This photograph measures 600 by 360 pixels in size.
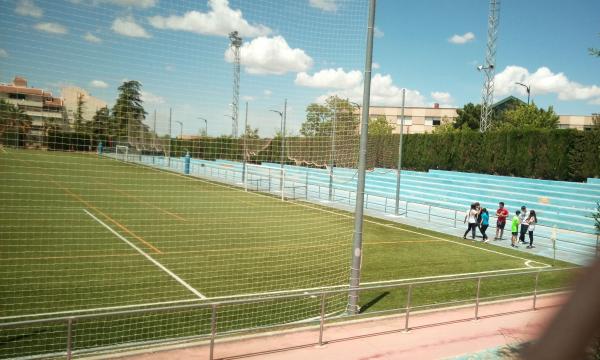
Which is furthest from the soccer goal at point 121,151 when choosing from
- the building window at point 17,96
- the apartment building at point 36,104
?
the building window at point 17,96

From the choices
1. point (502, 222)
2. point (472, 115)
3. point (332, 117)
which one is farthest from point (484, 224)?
point (472, 115)

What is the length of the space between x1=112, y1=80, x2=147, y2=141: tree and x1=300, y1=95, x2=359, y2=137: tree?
11.7ft

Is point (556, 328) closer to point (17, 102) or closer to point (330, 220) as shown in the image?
point (17, 102)

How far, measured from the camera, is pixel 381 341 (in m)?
7.45

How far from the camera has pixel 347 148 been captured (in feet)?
38.8

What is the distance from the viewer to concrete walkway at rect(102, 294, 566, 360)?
263 inches

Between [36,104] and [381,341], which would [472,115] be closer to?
[381,341]

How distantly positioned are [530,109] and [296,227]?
30.8 meters

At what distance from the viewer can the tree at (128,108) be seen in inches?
318

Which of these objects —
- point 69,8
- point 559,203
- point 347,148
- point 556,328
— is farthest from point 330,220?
point 556,328

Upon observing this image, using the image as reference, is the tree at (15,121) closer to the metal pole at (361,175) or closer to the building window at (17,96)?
the building window at (17,96)

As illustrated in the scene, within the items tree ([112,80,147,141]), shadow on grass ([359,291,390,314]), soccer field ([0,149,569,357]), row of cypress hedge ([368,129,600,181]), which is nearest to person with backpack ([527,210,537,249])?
soccer field ([0,149,569,357])

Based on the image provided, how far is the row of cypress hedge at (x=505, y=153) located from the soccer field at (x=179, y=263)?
12.5 meters

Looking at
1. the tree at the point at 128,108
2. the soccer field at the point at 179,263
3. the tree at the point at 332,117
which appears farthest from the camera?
the tree at the point at 332,117
